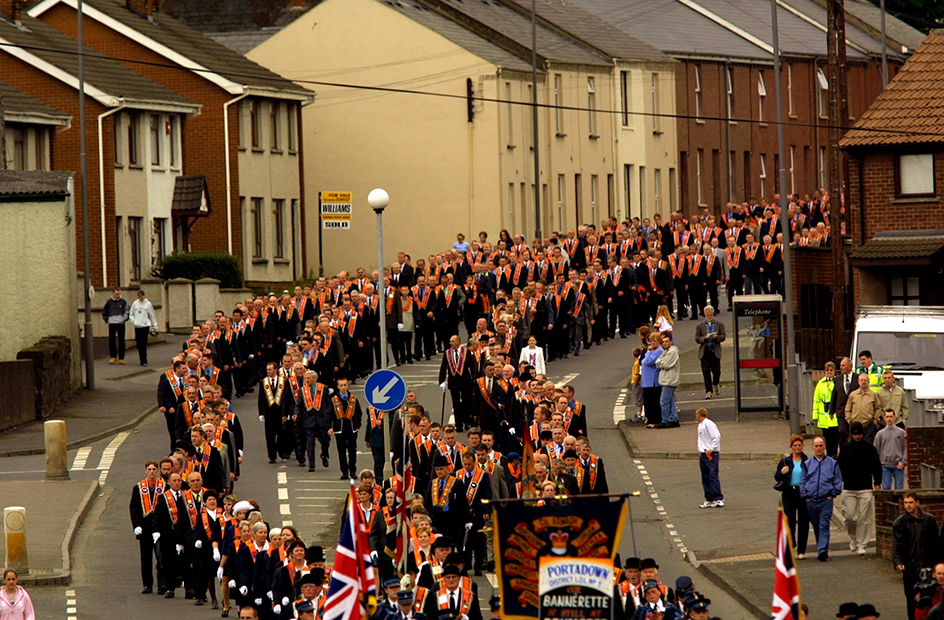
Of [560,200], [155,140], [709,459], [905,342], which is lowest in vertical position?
[709,459]

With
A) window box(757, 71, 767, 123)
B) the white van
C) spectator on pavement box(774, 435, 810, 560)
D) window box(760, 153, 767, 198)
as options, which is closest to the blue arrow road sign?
spectator on pavement box(774, 435, 810, 560)

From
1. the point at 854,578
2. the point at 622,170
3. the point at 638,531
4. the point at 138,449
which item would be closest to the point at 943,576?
the point at 854,578

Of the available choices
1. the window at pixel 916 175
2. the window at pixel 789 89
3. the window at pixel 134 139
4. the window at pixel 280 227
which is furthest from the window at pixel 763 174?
the window at pixel 916 175

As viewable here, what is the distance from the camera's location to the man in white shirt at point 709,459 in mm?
25438

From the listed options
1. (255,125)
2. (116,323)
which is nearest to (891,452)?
(116,323)

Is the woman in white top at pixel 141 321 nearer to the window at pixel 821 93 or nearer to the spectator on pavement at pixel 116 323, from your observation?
the spectator on pavement at pixel 116 323

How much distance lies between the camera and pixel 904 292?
37.8 metres

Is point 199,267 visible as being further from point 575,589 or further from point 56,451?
point 575,589

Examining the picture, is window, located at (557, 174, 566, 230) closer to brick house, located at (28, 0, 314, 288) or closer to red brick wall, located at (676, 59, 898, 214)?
red brick wall, located at (676, 59, 898, 214)

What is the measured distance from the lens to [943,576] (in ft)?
53.8

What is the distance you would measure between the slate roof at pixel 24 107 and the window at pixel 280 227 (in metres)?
10.2

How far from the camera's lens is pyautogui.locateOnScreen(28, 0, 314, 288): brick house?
55.0m

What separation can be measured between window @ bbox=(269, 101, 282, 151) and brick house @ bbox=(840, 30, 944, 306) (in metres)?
23.4

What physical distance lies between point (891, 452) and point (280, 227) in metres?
37.3
